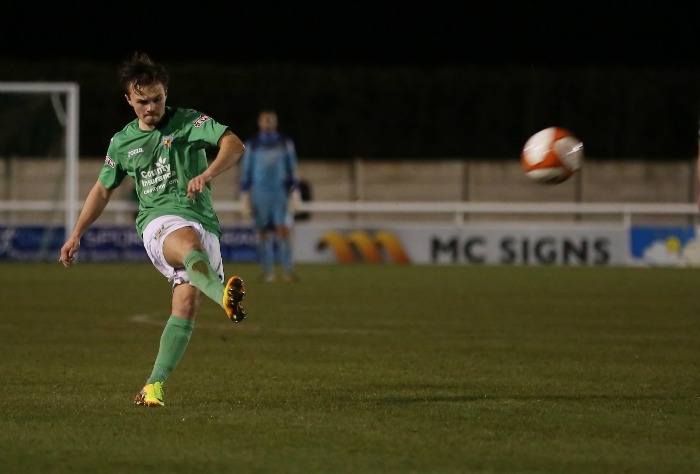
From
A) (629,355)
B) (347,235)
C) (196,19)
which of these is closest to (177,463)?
(629,355)

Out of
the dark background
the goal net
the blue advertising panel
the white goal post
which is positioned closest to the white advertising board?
the blue advertising panel

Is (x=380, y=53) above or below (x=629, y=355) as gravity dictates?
above

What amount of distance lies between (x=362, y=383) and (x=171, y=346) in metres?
1.81

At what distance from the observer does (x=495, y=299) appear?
17.8 m

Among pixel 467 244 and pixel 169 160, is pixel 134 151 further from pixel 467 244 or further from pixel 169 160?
pixel 467 244

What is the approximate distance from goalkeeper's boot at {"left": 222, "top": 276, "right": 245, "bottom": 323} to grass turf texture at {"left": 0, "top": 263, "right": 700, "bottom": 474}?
1.89ft

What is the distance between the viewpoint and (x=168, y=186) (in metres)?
8.52

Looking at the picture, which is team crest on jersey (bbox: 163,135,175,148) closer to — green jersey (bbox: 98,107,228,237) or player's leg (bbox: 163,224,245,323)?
green jersey (bbox: 98,107,228,237)

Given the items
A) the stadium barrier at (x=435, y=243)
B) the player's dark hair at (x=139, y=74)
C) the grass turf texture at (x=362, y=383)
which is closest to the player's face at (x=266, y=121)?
the grass turf texture at (x=362, y=383)

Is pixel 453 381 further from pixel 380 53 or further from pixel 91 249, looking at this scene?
pixel 380 53

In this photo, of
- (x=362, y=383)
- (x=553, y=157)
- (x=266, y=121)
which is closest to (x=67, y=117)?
(x=266, y=121)

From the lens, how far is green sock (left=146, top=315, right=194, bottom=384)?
8.34m

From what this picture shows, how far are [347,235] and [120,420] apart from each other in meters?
18.4

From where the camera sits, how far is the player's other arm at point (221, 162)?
26.2ft
